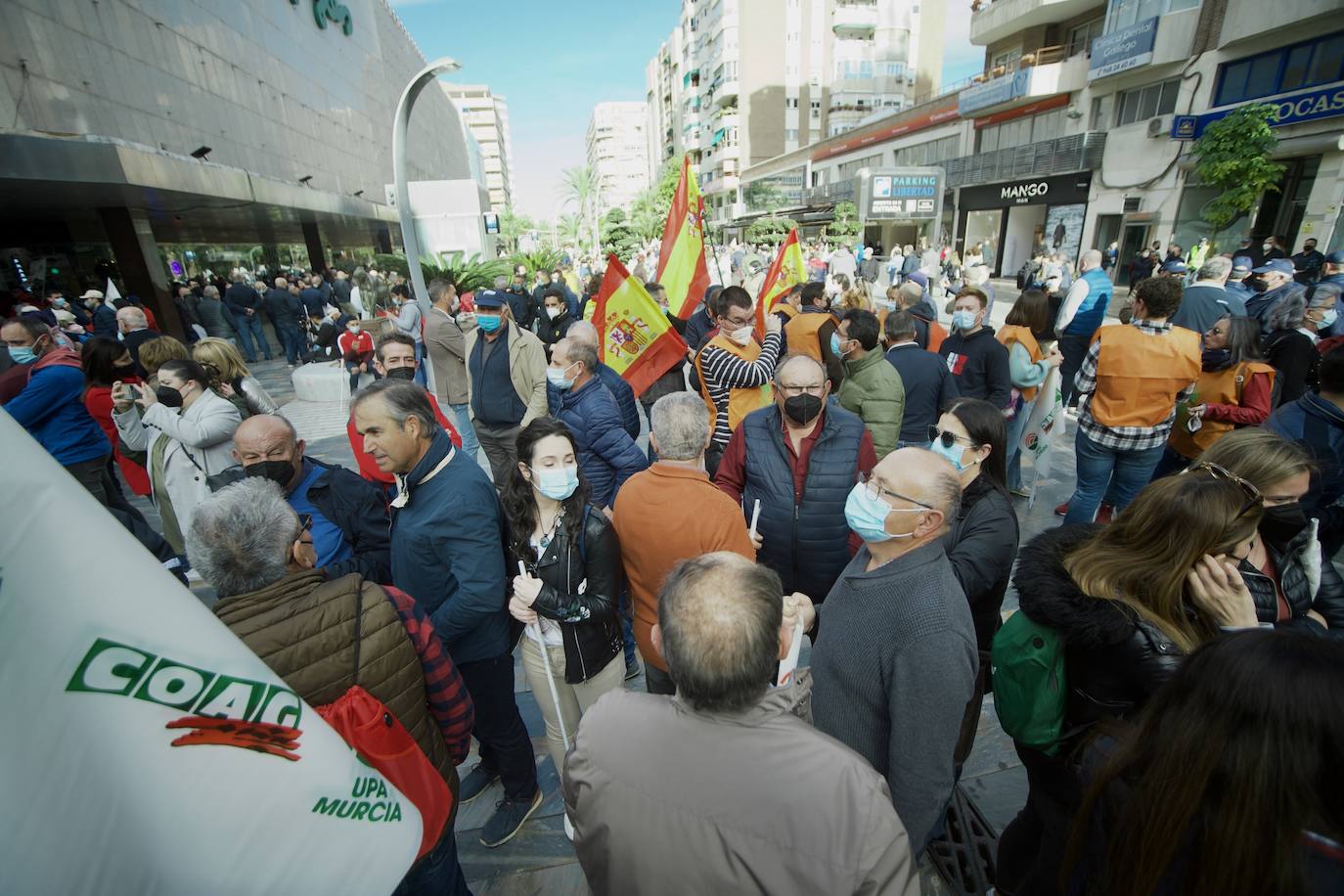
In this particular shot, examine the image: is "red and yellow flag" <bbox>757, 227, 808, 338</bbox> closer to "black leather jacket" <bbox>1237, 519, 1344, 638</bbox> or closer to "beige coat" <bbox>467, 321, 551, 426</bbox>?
"beige coat" <bbox>467, 321, 551, 426</bbox>

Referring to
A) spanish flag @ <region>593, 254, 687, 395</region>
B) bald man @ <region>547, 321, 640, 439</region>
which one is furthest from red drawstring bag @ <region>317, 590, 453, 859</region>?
spanish flag @ <region>593, 254, 687, 395</region>

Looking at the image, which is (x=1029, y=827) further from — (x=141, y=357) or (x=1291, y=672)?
(x=141, y=357)

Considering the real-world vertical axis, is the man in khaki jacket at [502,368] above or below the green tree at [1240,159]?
below

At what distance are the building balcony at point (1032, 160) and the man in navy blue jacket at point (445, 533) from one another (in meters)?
28.7

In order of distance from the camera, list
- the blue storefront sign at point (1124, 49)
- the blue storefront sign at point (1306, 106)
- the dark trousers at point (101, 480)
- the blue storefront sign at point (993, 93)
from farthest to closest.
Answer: the blue storefront sign at point (993, 93)
the blue storefront sign at point (1124, 49)
the blue storefront sign at point (1306, 106)
the dark trousers at point (101, 480)

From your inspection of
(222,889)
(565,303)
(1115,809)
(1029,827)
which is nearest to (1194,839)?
(1115,809)

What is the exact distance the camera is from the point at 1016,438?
5.24 metres

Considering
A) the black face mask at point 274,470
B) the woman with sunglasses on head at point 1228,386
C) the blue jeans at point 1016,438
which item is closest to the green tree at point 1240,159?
the blue jeans at point 1016,438

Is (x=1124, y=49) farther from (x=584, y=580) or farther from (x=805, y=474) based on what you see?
(x=584, y=580)

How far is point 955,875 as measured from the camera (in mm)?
2223

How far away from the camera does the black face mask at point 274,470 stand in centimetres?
243

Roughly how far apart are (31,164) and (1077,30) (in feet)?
110

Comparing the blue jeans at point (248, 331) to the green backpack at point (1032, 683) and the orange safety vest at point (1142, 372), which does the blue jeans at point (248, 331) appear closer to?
the orange safety vest at point (1142, 372)

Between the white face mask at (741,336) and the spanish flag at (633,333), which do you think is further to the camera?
the spanish flag at (633,333)
